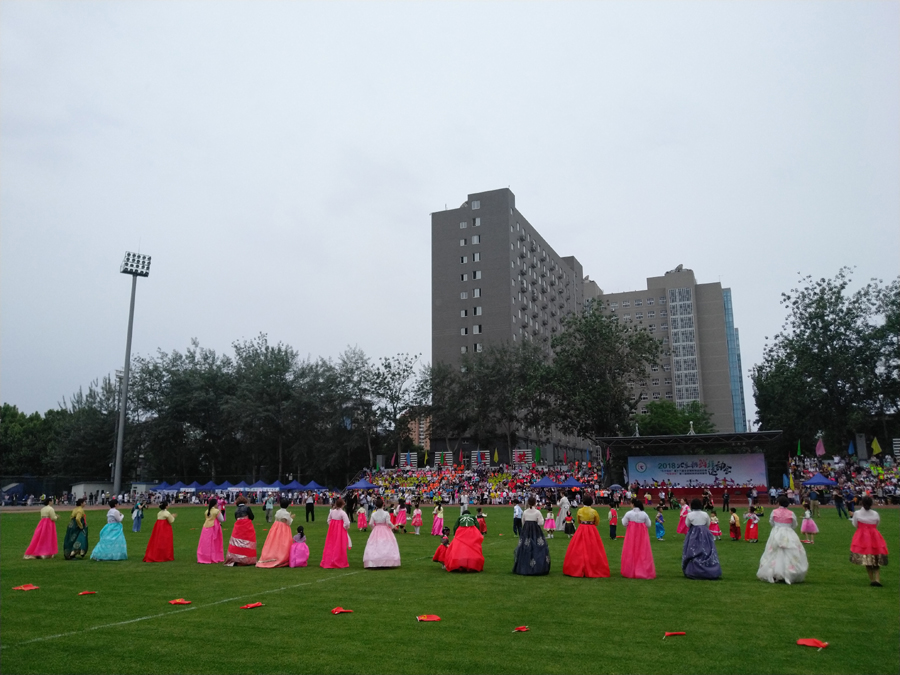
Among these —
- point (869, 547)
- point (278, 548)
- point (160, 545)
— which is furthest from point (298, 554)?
point (869, 547)

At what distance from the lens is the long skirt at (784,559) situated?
1285cm

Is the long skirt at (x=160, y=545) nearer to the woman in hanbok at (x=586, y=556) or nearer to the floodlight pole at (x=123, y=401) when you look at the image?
the woman in hanbok at (x=586, y=556)

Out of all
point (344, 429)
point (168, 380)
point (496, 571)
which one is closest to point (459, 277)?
point (344, 429)

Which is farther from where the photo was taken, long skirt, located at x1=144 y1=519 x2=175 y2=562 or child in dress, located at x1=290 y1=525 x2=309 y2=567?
long skirt, located at x1=144 y1=519 x2=175 y2=562

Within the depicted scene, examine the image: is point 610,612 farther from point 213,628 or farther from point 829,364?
point 829,364

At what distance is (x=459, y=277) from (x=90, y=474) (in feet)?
161

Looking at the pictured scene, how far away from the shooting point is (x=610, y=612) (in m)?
9.95

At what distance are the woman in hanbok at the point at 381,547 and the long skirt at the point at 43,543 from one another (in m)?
9.55

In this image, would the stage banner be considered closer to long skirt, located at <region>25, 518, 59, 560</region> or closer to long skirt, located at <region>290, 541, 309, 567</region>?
long skirt, located at <region>290, 541, 309, 567</region>

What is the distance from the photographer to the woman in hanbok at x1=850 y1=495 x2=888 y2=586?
492 inches

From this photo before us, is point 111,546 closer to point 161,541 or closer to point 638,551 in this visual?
point 161,541

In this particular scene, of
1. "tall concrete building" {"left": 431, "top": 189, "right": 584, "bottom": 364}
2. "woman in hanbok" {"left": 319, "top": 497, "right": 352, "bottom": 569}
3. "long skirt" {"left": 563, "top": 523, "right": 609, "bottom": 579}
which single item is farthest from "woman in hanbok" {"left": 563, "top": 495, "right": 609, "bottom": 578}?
"tall concrete building" {"left": 431, "top": 189, "right": 584, "bottom": 364}

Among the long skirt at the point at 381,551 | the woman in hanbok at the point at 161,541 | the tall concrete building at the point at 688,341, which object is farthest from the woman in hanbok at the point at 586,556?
the tall concrete building at the point at 688,341

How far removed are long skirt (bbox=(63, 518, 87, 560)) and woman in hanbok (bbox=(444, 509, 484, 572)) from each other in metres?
10.5
